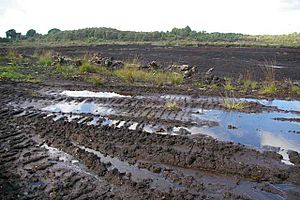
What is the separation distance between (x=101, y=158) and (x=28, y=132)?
8.86 feet

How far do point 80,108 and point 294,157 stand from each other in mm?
7171

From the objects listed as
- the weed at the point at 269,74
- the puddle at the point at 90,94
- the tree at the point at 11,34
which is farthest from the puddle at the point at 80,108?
the tree at the point at 11,34

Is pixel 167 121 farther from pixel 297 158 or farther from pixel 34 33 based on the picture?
pixel 34 33

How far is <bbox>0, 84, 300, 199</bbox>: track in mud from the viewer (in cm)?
635

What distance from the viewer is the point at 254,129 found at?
408 inches

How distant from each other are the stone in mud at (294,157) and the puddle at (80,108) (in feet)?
18.9

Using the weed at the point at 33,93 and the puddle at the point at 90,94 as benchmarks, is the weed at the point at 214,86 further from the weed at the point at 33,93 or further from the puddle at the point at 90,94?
the weed at the point at 33,93

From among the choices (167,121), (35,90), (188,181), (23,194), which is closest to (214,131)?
(167,121)

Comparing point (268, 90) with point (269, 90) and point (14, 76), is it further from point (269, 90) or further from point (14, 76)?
point (14, 76)

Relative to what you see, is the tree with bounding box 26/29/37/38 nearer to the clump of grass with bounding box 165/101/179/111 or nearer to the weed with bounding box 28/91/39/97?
the weed with bounding box 28/91/39/97

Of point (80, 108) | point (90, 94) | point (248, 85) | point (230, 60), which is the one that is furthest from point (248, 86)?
point (230, 60)

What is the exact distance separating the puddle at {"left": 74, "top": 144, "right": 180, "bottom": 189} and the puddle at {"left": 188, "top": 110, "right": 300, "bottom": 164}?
290 cm

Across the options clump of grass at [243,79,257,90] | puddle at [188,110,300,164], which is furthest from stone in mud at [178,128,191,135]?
clump of grass at [243,79,257,90]

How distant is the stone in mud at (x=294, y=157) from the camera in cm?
787
